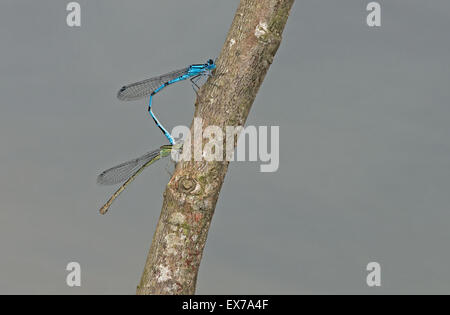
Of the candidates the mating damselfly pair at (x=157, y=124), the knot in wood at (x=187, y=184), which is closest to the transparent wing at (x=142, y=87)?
the mating damselfly pair at (x=157, y=124)

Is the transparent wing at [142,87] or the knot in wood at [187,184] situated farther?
the transparent wing at [142,87]

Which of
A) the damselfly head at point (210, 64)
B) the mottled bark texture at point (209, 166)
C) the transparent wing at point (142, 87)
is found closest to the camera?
the mottled bark texture at point (209, 166)

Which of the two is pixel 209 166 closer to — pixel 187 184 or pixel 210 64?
pixel 187 184

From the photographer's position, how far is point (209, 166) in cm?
583

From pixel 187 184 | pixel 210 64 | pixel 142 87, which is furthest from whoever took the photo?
pixel 142 87

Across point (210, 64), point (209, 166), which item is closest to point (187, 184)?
point (209, 166)

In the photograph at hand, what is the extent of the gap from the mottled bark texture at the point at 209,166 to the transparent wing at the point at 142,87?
44.4 inches

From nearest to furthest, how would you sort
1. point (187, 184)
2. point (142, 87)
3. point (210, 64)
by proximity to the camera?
point (187, 184) < point (210, 64) < point (142, 87)

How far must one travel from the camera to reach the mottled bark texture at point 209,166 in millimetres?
5734

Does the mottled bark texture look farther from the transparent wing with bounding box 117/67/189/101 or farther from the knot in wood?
the transparent wing with bounding box 117/67/189/101

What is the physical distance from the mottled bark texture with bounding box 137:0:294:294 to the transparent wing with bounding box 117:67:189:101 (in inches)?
44.4

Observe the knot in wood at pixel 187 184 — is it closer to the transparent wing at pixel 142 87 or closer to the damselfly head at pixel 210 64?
the damselfly head at pixel 210 64

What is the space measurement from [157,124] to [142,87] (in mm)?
778
